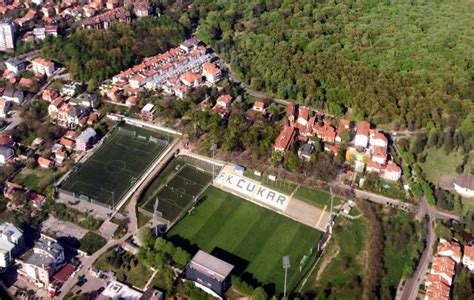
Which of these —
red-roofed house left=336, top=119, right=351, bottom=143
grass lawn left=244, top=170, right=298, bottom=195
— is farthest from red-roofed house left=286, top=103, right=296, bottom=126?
grass lawn left=244, top=170, right=298, bottom=195

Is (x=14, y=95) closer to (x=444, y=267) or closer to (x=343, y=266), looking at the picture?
(x=343, y=266)

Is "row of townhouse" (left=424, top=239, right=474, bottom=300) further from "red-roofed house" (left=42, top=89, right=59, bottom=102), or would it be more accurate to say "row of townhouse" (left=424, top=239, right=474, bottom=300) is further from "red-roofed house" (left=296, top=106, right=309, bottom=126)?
"red-roofed house" (left=42, top=89, right=59, bottom=102)

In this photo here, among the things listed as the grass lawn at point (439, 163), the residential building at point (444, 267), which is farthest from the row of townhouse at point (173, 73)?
the residential building at point (444, 267)

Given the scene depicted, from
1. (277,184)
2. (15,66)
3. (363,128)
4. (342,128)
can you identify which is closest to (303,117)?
(342,128)

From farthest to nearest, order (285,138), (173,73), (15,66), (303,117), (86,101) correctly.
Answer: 1. (173,73)
2. (15,66)
3. (86,101)
4. (303,117)
5. (285,138)

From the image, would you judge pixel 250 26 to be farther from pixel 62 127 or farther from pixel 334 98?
pixel 62 127

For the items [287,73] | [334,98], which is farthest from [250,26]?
[334,98]
